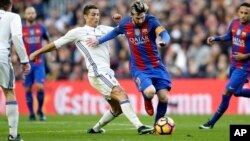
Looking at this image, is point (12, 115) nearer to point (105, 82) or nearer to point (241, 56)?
point (105, 82)

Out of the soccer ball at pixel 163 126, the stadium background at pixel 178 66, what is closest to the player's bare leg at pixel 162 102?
the soccer ball at pixel 163 126

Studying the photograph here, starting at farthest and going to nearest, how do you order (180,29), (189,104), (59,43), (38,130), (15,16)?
(180,29) → (189,104) → (38,130) → (59,43) → (15,16)

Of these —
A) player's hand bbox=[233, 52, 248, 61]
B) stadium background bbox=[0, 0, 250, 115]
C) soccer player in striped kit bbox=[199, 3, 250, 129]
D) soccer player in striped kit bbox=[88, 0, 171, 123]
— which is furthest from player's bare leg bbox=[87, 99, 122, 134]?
stadium background bbox=[0, 0, 250, 115]

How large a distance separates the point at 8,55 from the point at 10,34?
375 millimetres

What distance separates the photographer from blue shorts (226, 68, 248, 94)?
16500 millimetres

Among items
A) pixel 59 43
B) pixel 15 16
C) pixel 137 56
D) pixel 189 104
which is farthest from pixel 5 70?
pixel 189 104

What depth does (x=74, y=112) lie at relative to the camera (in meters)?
26.0

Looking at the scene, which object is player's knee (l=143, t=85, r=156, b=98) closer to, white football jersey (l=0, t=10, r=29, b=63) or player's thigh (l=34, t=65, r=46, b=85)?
white football jersey (l=0, t=10, r=29, b=63)

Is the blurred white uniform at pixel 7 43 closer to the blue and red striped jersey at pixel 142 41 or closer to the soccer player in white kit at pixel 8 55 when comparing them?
the soccer player in white kit at pixel 8 55

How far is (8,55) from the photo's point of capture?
13422mm

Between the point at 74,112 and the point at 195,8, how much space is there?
233 inches

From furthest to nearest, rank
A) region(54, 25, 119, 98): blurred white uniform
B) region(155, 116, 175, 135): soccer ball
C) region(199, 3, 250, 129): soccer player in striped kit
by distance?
region(199, 3, 250, 129): soccer player in striped kit, region(54, 25, 119, 98): blurred white uniform, region(155, 116, 175, 135): soccer ball

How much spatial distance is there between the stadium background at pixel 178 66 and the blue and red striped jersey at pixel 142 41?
986 centimetres

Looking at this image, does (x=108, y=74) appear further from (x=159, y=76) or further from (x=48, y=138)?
(x=48, y=138)
